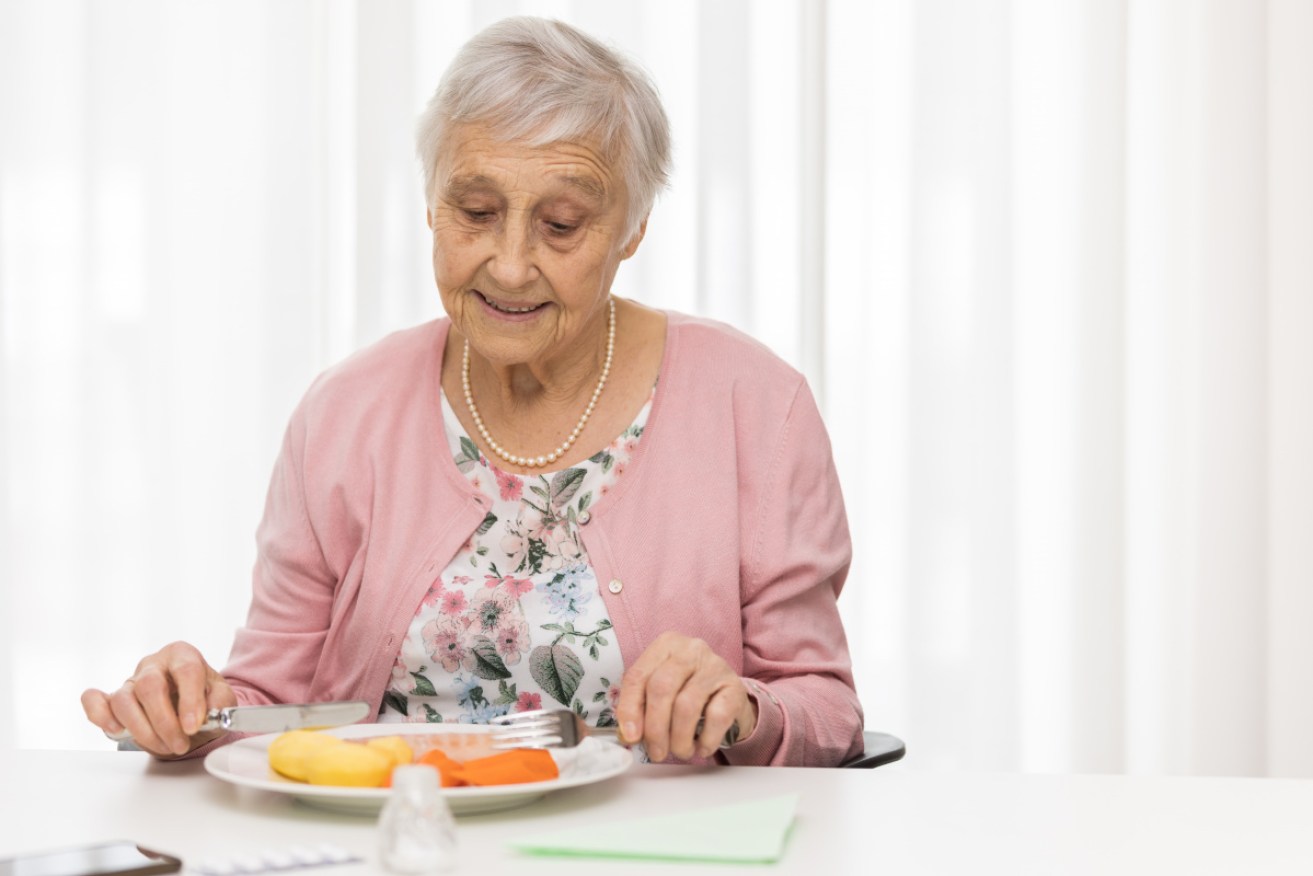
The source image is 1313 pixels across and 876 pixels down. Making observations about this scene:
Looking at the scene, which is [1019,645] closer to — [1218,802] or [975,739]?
[975,739]

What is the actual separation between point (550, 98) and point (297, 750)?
70 cm

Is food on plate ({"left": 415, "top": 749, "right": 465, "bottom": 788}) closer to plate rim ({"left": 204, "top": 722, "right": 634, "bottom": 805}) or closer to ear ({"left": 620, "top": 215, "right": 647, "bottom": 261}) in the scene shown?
plate rim ({"left": 204, "top": 722, "right": 634, "bottom": 805})

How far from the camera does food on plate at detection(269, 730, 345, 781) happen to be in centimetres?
102

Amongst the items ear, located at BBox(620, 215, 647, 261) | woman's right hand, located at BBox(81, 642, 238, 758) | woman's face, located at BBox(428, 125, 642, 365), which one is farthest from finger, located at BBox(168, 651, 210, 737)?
ear, located at BBox(620, 215, 647, 261)

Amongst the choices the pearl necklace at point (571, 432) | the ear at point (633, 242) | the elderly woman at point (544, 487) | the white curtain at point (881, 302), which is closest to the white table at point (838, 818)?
the elderly woman at point (544, 487)

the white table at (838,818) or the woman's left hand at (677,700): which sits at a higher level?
the woman's left hand at (677,700)

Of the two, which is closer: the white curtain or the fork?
the fork

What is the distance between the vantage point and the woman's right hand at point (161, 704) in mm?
1163

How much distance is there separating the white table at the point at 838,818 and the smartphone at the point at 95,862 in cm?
5

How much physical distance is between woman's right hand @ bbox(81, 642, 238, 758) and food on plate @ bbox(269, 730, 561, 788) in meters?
0.15

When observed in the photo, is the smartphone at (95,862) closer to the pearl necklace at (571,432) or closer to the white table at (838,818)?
the white table at (838,818)

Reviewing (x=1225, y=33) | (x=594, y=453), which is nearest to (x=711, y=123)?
(x=1225, y=33)

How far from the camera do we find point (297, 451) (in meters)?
1.58

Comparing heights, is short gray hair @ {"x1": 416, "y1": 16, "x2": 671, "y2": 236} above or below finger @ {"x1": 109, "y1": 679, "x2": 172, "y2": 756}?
above
